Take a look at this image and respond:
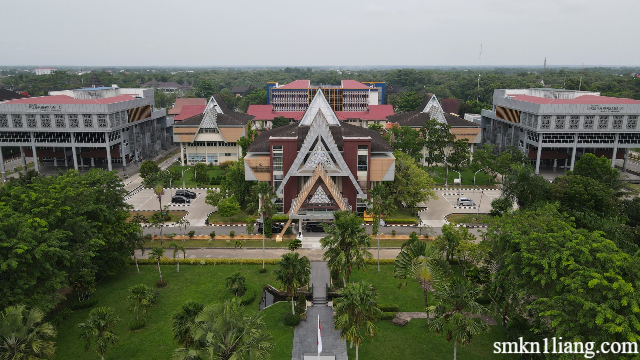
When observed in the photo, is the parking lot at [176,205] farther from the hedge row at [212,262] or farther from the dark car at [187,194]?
the hedge row at [212,262]

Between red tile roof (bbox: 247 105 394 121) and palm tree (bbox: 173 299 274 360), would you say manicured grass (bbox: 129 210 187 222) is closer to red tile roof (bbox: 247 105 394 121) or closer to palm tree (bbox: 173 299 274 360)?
palm tree (bbox: 173 299 274 360)

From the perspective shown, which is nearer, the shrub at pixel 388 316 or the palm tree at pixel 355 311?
the palm tree at pixel 355 311

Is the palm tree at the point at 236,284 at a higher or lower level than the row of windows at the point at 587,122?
lower

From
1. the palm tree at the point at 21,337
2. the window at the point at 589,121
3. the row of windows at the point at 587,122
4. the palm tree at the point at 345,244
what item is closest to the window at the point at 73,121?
the palm tree at the point at 21,337

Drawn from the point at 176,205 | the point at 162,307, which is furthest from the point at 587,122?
the point at 162,307

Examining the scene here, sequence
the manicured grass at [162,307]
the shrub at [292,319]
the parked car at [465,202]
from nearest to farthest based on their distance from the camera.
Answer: the manicured grass at [162,307] → the shrub at [292,319] → the parked car at [465,202]

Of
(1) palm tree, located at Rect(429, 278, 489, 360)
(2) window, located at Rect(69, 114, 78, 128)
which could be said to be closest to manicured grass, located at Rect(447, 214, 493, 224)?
(1) palm tree, located at Rect(429, 278, 489, 360)

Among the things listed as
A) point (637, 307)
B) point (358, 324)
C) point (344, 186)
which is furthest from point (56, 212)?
point (637, 307)

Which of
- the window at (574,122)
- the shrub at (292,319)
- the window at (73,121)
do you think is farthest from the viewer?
the window at (73,121)
